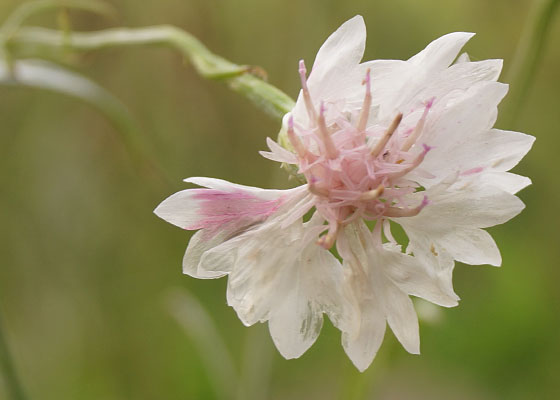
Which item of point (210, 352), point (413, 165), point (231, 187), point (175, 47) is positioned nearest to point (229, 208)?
point (231, 187)

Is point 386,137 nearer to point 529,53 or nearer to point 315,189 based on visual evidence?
point 315,189

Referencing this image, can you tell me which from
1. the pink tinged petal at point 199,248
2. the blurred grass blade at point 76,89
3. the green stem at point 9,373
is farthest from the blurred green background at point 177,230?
the pink tinged petal at point 199,248

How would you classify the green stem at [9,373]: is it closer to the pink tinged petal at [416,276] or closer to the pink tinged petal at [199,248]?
the pink tinged petal at [199,248]

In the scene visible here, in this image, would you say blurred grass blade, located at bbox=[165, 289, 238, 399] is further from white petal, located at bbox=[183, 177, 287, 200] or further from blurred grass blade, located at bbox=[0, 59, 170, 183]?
white petal, located at bbox=[183, 177, 287, 200]

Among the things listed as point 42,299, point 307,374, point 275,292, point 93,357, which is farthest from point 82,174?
point 275,292

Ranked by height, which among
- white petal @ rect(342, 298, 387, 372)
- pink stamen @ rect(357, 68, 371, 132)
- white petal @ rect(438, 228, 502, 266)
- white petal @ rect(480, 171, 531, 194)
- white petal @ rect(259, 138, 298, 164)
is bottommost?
white petal @ rect(342, 298, 387, 372)

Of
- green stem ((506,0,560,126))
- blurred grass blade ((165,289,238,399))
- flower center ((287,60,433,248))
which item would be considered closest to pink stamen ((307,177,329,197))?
flower center ((287,60,433,248))

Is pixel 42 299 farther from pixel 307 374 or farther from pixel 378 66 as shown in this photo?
pixel 378 66
